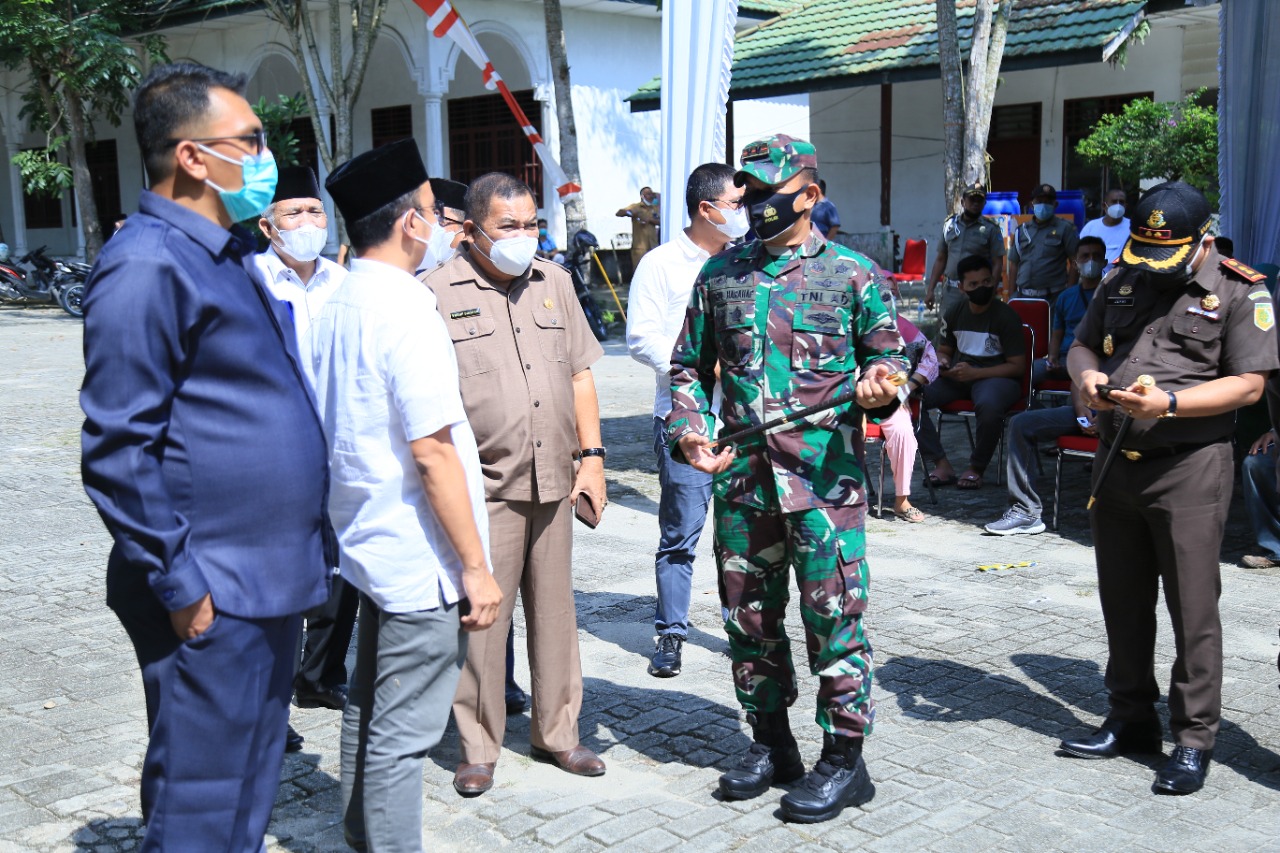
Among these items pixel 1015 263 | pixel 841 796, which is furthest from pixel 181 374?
pixel 1015 263

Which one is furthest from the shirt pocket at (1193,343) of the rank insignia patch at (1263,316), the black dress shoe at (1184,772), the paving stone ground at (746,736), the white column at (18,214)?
the white column at (18,214)

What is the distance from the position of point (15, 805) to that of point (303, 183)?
8.22ft

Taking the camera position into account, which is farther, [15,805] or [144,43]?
[144,43]

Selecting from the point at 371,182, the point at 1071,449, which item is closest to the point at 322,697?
the point at 371,182

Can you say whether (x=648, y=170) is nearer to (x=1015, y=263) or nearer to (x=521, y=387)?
(x=1015, y=263)

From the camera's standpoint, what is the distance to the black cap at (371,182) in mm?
3342

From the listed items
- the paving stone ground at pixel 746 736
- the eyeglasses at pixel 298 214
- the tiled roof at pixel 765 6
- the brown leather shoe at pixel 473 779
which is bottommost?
the paving stone ground at pixel 746 736

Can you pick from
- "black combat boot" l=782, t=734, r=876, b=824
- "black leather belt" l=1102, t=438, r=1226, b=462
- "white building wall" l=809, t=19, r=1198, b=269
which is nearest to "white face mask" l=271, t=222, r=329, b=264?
"black combat boot" l=782, t=734, r=876, b=824

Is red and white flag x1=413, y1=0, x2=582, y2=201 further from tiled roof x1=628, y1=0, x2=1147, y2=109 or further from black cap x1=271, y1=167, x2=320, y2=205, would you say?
black cap x1=271, y1=167, x2=320, y2=205

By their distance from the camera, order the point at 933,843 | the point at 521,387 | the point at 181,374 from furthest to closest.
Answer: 1. the point at 521,387
2. the point at 933,843
3. the point at 181,374

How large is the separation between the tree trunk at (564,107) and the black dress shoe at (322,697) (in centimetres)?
1310

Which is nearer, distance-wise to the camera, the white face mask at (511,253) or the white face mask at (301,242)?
the white face mask at (511,253)

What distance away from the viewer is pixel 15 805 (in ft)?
13.6

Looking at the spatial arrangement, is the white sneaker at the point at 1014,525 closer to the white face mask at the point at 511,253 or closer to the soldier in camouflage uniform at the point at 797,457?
the soldier in camouflage uniform at the point at 797,457
